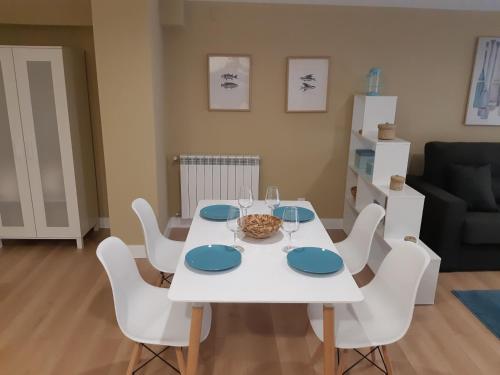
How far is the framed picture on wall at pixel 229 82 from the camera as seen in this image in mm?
3799

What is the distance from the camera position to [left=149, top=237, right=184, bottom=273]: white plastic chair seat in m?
2.47

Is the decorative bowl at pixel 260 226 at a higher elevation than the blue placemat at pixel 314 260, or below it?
higher

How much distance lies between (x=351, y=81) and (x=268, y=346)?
266 centimetres

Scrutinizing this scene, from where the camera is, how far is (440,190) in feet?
11.3

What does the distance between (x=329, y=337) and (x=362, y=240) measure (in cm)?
96

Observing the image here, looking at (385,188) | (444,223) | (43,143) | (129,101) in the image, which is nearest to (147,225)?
(129,101)

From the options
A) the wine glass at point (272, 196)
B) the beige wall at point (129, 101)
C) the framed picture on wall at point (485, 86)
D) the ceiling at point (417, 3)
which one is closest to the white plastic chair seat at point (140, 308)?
the wine glass at point (272, 196)

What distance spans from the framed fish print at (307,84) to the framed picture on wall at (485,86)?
1.50 meters

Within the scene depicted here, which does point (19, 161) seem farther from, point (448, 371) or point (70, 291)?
point (448, 371)

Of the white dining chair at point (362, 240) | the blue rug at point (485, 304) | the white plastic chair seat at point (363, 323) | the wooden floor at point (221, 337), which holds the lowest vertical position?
the wooden floor at point (221, 337)

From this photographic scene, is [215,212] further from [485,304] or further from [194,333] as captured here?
[485,304]

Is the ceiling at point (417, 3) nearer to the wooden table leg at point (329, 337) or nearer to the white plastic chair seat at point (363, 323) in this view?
the white plastic chair seat at point (363, 323)

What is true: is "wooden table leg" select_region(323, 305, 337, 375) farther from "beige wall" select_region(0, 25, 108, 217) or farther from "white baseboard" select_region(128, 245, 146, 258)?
"beige wall" select_region(0, 25, 108, 217)

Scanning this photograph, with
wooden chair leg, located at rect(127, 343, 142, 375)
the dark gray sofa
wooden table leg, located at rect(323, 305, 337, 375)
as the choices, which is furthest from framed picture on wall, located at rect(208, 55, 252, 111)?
wooden table leg, located at rect(323, 305, 337, 375)
